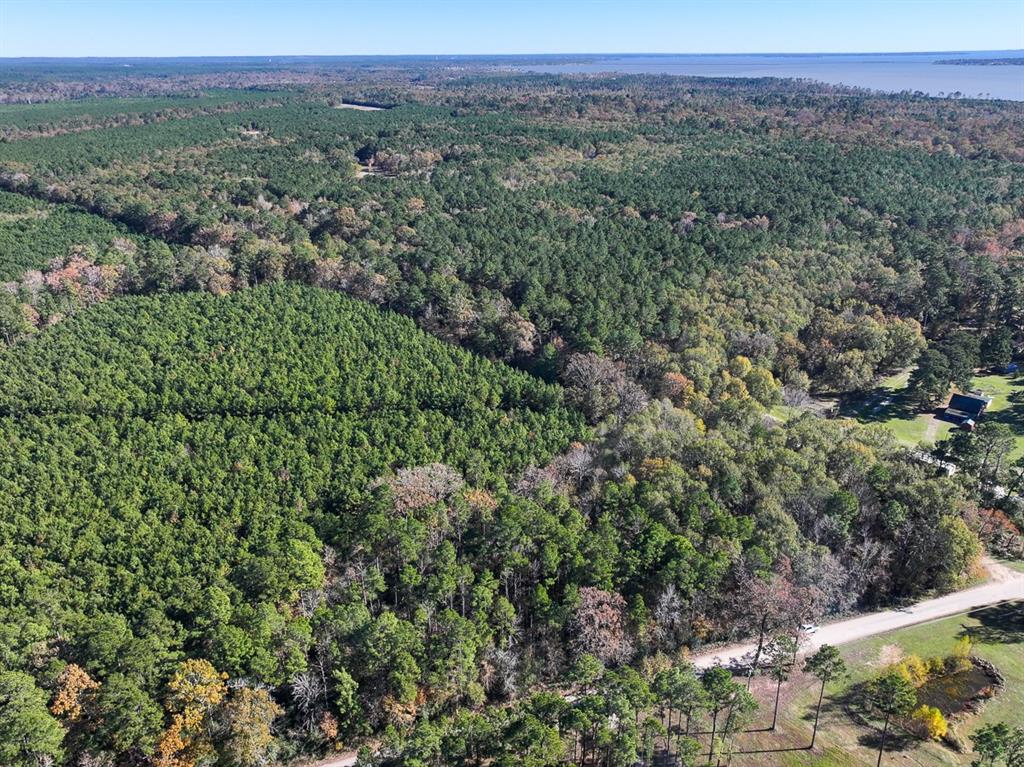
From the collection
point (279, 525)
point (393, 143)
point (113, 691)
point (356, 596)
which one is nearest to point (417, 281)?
point (279, 525)

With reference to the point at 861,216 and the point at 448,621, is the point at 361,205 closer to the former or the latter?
the point at 861,216

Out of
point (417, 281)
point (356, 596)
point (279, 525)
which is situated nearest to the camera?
point (356, 596)

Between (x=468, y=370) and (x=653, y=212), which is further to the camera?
(x=653, y=212)

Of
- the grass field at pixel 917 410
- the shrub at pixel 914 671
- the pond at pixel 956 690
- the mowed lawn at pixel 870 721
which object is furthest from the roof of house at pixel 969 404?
the shrub at pixel 914 671

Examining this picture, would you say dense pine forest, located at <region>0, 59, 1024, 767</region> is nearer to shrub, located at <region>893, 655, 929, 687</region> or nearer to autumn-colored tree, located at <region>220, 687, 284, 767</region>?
autumn-colored tree, located at <region>220, 687, 284, 767</region>

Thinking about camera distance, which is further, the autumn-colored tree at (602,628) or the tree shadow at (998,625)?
the tree shadow at (998,625)

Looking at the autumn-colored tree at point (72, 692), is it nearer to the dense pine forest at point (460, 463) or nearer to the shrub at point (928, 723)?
the dense pine forest at point (460, 463)
